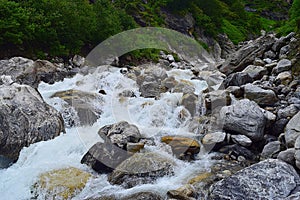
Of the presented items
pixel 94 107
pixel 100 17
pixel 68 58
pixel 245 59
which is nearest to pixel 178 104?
pixel 94 107

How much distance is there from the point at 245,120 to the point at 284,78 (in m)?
3.44

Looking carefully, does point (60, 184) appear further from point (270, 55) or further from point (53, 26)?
point (53, 26)

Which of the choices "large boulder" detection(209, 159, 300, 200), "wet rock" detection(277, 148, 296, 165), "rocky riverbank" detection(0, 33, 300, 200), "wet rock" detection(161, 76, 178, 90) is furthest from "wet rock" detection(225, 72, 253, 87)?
"large boulder" detection(209, 159, 300, 200)

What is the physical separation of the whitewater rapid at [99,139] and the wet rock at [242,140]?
37.5 inches

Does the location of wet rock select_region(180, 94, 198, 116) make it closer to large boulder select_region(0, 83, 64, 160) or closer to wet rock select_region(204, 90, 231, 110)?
wet rock select_region(204, 90, 231, 110)

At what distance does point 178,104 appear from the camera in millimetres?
11727

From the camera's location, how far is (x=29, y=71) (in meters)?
14.2

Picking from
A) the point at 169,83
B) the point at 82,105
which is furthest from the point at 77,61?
the point at 82,105

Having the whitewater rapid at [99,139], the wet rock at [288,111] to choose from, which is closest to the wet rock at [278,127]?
the wet rock at [288,111]

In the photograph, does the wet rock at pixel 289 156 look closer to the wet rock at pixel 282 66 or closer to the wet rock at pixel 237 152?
the wet rock at pixel 237 152

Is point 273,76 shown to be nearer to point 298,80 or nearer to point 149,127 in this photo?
point 298,80

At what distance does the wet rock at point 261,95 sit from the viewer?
401 inches

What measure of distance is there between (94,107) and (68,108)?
106 cm

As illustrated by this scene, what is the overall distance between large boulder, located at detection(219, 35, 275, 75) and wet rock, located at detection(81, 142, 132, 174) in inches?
352
